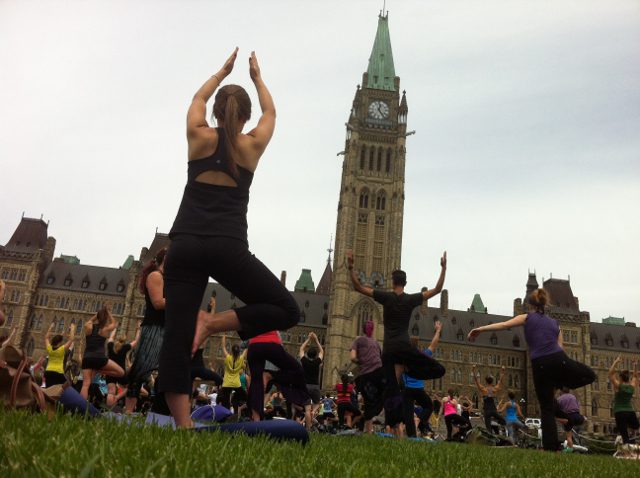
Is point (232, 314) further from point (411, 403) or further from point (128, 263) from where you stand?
point (128, 263)

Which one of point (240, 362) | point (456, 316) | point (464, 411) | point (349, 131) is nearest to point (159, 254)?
point (240, 362)


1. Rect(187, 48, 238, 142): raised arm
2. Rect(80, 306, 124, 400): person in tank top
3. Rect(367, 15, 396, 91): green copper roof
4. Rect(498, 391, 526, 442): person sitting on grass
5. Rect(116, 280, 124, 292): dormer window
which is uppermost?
Rect(367, 15, 396, 91): green copper roof

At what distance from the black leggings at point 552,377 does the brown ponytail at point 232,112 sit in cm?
496

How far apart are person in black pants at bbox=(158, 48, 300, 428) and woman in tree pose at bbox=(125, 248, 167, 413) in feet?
5.85

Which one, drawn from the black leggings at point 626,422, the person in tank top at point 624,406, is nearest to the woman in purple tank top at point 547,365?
the person in tank top at point 624,406

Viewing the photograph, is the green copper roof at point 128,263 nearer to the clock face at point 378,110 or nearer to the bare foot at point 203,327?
the clock face at point 378,110

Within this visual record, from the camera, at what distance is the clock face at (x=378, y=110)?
271 ft

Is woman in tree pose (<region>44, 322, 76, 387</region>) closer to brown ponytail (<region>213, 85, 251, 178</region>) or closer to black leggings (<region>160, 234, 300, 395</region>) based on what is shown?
black leggings (<region>160, 234, 300, 395</region>)

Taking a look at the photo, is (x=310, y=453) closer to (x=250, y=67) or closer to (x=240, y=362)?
(x=250, y=67)

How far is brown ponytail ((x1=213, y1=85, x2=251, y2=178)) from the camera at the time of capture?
399cm

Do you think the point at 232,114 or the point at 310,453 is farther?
the point at 232,114

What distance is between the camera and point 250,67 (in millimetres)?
4512

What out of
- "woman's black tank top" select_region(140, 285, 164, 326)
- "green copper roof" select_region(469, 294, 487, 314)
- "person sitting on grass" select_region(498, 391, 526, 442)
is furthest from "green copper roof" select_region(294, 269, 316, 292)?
"woman's black tank top" select_region(140, 285, 164, 326)

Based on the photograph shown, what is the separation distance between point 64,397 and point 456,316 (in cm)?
8710
